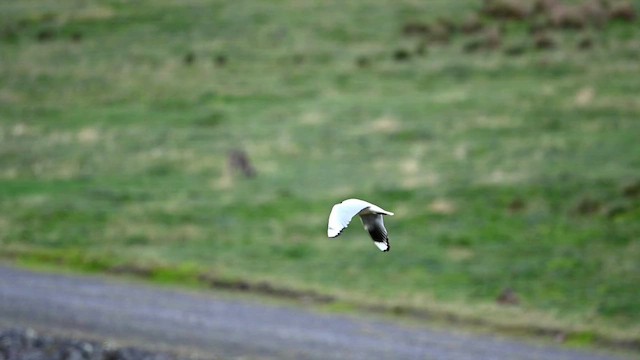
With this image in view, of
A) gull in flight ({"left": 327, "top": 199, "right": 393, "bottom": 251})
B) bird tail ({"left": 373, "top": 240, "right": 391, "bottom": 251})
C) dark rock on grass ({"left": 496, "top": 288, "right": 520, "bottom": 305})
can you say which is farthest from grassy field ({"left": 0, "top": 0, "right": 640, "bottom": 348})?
bird tail ({"left": 373, "top": 240, "right": 391, "bottom": 251})

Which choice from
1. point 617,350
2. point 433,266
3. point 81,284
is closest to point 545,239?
point 433,266

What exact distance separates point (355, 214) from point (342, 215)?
9cm

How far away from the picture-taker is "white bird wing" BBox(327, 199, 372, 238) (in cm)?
559

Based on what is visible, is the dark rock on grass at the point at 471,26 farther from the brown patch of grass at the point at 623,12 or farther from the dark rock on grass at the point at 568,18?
the brown patch of grass at the point at 623,12

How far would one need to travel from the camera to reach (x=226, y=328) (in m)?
14.7

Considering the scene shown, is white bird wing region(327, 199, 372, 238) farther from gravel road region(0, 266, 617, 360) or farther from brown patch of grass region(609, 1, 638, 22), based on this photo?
brown patch of grass region(609, 1, 638, 22)

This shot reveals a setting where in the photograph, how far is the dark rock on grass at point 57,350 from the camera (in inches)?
508

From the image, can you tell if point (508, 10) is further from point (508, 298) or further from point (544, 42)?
point (508, 298)

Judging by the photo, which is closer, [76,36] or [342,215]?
[342,215]

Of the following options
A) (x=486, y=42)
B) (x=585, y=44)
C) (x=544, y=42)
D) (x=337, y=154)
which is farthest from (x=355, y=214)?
(x=486, y=42)

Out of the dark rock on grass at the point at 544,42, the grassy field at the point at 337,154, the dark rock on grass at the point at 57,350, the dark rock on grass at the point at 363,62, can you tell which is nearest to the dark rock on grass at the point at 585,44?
the grassy field at the point at 337,154

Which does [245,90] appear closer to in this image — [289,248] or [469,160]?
[469,160]

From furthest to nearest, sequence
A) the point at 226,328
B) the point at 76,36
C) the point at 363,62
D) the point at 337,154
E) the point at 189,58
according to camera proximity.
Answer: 1. the point at 76,36
2. the point at 189,58
3. the point at 363,62
4. the point at 337,154
5. the point at 226,328

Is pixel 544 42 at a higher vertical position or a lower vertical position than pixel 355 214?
higher
